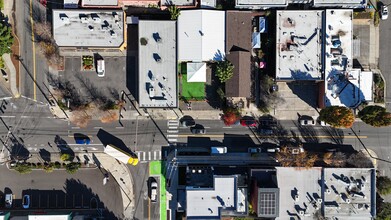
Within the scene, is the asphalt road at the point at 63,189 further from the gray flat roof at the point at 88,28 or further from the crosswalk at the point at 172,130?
the gray flat roof at the point at 88,28

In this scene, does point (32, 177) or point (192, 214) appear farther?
point (32, 177)

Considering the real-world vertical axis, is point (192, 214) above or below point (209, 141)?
below

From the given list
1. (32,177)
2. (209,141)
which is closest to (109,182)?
(32,177)

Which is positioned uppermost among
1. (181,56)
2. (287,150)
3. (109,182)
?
(181,56)

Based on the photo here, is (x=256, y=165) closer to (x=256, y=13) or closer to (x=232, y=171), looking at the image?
(x=232, y=171)

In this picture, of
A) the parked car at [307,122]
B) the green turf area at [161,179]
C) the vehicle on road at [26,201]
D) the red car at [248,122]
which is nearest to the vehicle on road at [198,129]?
the red car at [248,122]

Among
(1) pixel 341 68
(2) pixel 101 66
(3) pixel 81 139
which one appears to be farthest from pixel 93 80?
(1) pixel 341 68

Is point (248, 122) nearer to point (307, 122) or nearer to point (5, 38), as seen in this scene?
point (307, 122)
